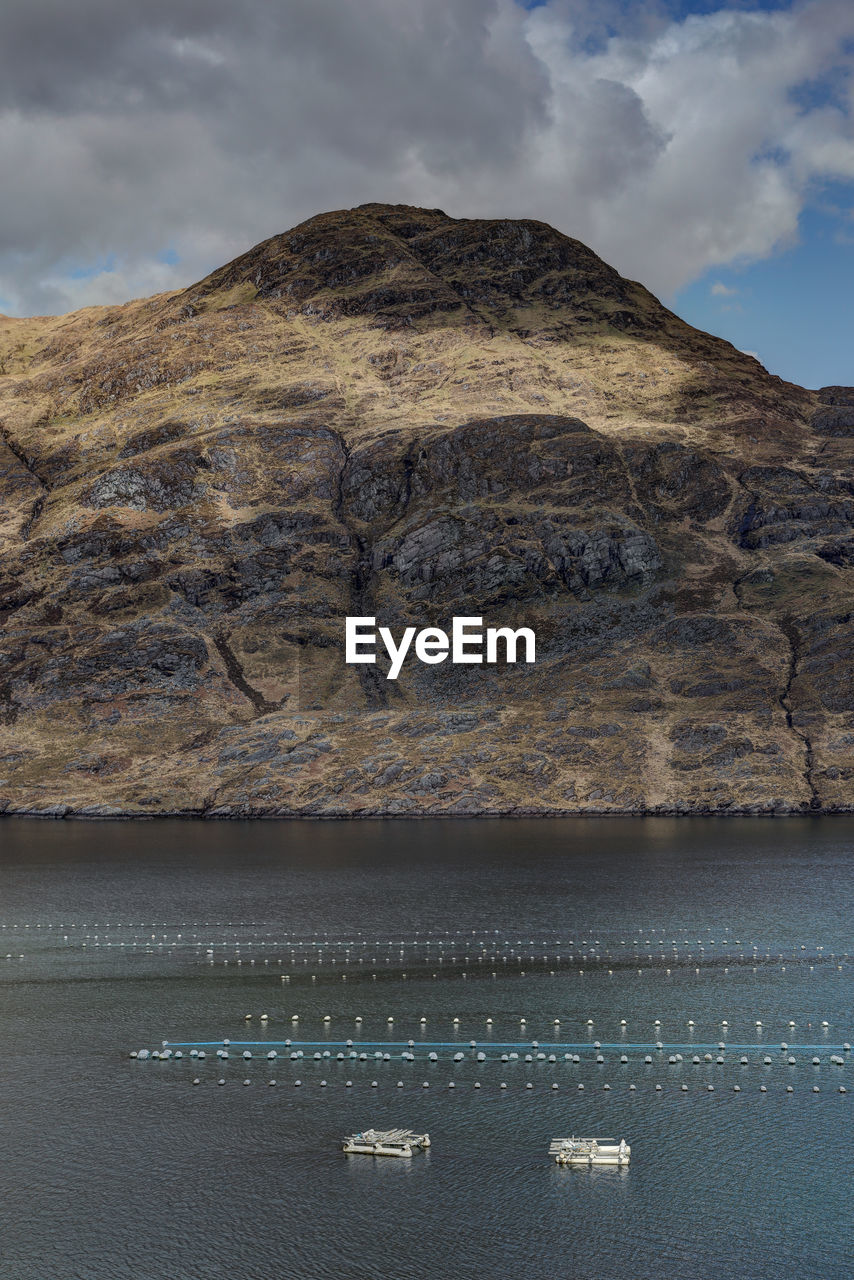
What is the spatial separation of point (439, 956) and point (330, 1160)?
192ft

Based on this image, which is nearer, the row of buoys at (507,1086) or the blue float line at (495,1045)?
the row of buoys at (507,1086)

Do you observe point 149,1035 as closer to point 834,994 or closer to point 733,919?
point 834,994

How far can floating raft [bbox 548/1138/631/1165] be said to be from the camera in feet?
274

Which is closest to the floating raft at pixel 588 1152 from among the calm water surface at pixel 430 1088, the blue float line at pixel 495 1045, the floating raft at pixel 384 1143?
the calm water surface at pixel 430 1088

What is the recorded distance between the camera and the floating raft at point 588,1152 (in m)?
83.6

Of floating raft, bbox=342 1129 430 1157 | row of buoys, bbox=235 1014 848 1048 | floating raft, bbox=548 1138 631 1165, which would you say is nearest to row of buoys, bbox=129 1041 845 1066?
row of buoys, bbox=235 1014 848 1048

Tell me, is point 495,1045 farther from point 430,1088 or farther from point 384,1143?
point 384,1143

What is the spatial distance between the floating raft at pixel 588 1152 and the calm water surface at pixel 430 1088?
3.80 ft

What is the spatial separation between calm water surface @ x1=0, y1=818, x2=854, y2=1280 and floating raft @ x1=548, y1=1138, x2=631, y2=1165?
1.16 meters

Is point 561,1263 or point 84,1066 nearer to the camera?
point 561,1263

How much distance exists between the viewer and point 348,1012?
120938mm

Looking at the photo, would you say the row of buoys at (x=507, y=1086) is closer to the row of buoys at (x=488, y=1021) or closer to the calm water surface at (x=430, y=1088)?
the calm water surface at (x=430, y=1088)

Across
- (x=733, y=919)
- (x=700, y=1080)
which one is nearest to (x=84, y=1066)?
(x=700, y=1080)

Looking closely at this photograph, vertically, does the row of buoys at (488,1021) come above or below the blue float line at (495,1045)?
above
